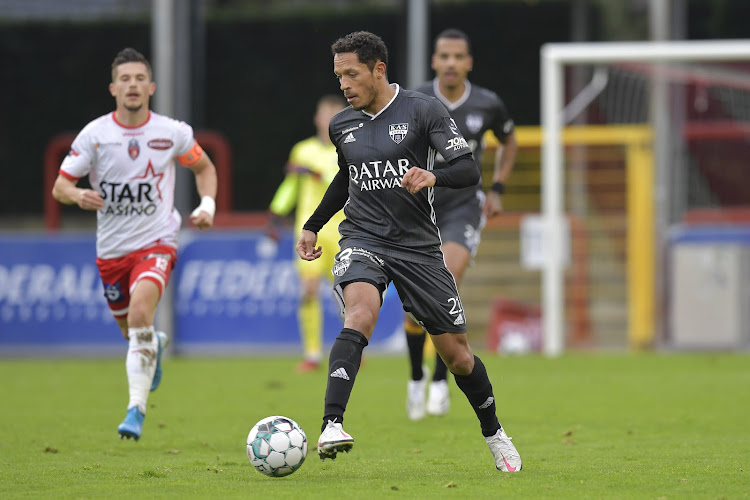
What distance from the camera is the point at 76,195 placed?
793 cm

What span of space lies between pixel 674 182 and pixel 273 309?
5.93 meters

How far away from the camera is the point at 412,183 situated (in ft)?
20.1

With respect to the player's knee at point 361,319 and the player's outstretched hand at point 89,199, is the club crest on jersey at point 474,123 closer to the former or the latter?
the player's outstretched hand at point 89,199

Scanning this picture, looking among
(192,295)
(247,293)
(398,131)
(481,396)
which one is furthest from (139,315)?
(192,295)

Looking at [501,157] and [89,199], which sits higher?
[501,157]

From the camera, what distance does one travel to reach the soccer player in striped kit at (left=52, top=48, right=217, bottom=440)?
8070 millimetres

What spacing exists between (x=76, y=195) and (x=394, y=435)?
98.1 inches

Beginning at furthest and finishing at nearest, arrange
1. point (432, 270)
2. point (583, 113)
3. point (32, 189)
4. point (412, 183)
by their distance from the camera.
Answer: point (32, 189), point (583, 113), point (432, 270), point (412, 183)

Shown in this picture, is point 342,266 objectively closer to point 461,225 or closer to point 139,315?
point 139,315

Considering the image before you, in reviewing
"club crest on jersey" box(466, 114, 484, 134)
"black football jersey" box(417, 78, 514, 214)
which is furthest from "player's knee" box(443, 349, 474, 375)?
"club crest on jersey" box(466, 114, 484, 134)

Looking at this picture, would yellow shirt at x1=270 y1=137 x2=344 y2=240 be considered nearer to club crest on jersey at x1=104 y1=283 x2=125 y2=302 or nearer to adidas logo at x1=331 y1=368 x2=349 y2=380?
club crest on jersey at x1=104 y1=283 x2=125 y2=302

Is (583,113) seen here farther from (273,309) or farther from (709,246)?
(273,309)

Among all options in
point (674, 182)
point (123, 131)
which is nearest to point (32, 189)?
point (674, 182)

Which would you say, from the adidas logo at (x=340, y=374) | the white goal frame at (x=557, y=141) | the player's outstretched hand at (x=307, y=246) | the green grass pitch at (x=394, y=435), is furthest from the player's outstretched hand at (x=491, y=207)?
the white goal frame at (x=557, y=141)
